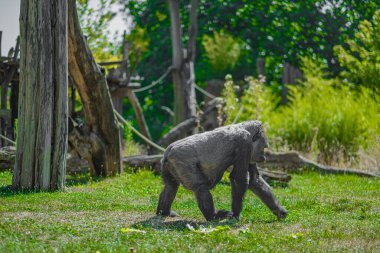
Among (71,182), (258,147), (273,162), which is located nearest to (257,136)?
(258,147)

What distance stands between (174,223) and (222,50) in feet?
60.5

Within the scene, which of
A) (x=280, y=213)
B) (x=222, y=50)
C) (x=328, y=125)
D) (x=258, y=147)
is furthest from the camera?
(x=222, y=50)

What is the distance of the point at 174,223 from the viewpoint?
764 centimetres

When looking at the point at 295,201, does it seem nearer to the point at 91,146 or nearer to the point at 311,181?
the point at 311,181

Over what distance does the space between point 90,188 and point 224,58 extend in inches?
611

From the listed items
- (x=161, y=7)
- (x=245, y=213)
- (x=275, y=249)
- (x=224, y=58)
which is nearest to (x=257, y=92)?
(x=245, y=213)

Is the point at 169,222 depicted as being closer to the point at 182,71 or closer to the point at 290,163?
the point at 290,163

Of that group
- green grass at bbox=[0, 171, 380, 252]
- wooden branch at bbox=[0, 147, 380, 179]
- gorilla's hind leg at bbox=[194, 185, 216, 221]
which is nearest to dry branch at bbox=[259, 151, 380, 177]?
wooden branch at bbox=[0, 147, 380, 179]

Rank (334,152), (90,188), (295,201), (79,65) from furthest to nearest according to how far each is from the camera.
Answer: (334,152) < (79,65) < (90,188) < (295,201)

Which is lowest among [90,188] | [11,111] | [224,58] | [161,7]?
[90,188]

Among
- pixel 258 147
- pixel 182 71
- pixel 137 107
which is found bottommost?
pixel 258 147

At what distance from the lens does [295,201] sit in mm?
10141

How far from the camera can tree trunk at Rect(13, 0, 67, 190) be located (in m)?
10.3

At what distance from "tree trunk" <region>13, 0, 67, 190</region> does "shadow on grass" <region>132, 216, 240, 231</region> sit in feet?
10.1
